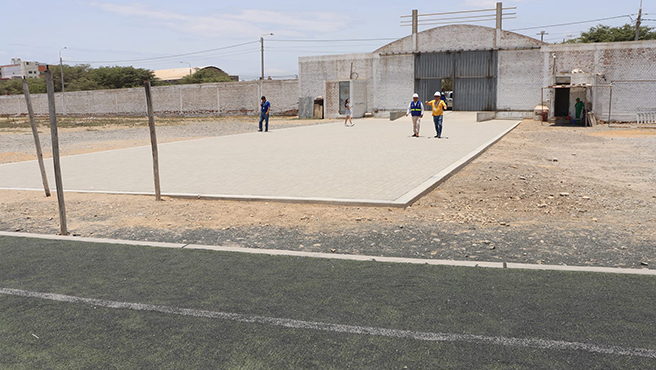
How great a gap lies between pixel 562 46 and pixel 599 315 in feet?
106

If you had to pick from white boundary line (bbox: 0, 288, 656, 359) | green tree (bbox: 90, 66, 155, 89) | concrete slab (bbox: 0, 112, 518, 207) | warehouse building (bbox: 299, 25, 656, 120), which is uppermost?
green tree (bbox: 90, 66, 155, 89)

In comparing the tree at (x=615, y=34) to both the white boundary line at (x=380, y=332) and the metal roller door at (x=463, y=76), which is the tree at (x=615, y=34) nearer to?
the metal roller door at (x=463, y=76)

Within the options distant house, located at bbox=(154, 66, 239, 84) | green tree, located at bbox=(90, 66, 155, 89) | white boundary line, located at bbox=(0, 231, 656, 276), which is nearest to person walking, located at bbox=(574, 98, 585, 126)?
white boundary line, located at bbox=(0, 231, 656, 276)

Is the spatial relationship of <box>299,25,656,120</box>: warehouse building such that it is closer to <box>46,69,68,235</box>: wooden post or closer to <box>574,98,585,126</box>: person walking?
<box>574,98,585,126</box>: person walking

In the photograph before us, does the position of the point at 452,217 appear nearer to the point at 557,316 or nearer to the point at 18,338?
the point at 557,316

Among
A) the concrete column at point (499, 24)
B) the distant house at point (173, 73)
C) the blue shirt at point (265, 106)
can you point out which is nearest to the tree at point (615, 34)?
the concrete column at point (499, 24)

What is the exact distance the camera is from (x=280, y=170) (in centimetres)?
1215

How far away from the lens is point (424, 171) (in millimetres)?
11422

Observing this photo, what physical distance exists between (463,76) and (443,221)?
100.0ft

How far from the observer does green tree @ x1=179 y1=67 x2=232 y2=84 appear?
80.4 meters

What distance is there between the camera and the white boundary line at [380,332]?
3574mm

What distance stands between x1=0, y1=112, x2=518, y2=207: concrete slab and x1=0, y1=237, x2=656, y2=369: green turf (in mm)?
3317

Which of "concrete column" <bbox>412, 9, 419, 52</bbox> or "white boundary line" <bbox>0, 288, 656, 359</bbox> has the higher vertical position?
"concrete column" <bbox>412, 9, 419, 52</bbox>

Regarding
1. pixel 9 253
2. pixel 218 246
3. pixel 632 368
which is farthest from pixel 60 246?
pixel 632 368
